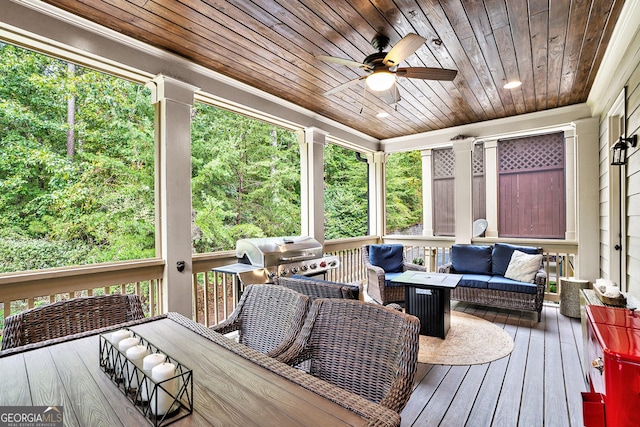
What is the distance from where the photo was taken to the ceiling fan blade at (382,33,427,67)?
6.82 feet

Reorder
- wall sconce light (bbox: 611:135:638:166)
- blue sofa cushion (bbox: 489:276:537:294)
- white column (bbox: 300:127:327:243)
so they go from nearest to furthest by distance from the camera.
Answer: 1. wall sconce light (bbox: 611:135:638:166)
2. blue sofa cushion (bbox: 489:276:537:294)
3. white column (bbox: 300:127:327:243)

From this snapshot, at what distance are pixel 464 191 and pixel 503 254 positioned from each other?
1226mm

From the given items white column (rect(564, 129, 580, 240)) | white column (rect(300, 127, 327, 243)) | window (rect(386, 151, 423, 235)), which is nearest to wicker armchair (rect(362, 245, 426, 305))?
white column (rect(300, 127, 327, 243))

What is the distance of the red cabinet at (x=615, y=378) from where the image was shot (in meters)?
1.21

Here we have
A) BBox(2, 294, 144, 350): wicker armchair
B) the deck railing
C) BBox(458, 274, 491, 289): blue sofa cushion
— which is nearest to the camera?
BBox(2, 294, 144, 350): wicker armchair

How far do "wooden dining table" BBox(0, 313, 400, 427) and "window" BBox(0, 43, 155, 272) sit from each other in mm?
4218

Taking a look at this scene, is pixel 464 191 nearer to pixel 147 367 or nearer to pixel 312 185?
pixel 312 185

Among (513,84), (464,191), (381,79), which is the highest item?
(513,84)

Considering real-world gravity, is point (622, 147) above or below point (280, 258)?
above

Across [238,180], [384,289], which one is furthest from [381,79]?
[238,180]

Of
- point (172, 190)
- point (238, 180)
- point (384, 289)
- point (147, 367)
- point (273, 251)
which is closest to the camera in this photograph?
point (147, 367)

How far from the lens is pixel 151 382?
2.99ft

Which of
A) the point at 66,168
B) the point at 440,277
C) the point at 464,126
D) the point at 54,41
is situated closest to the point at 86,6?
the point at 54,41

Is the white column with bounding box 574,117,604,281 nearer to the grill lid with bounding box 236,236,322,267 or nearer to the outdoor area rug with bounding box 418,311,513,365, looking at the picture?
the outdoor area rug with bounding box 418,311,513,365
